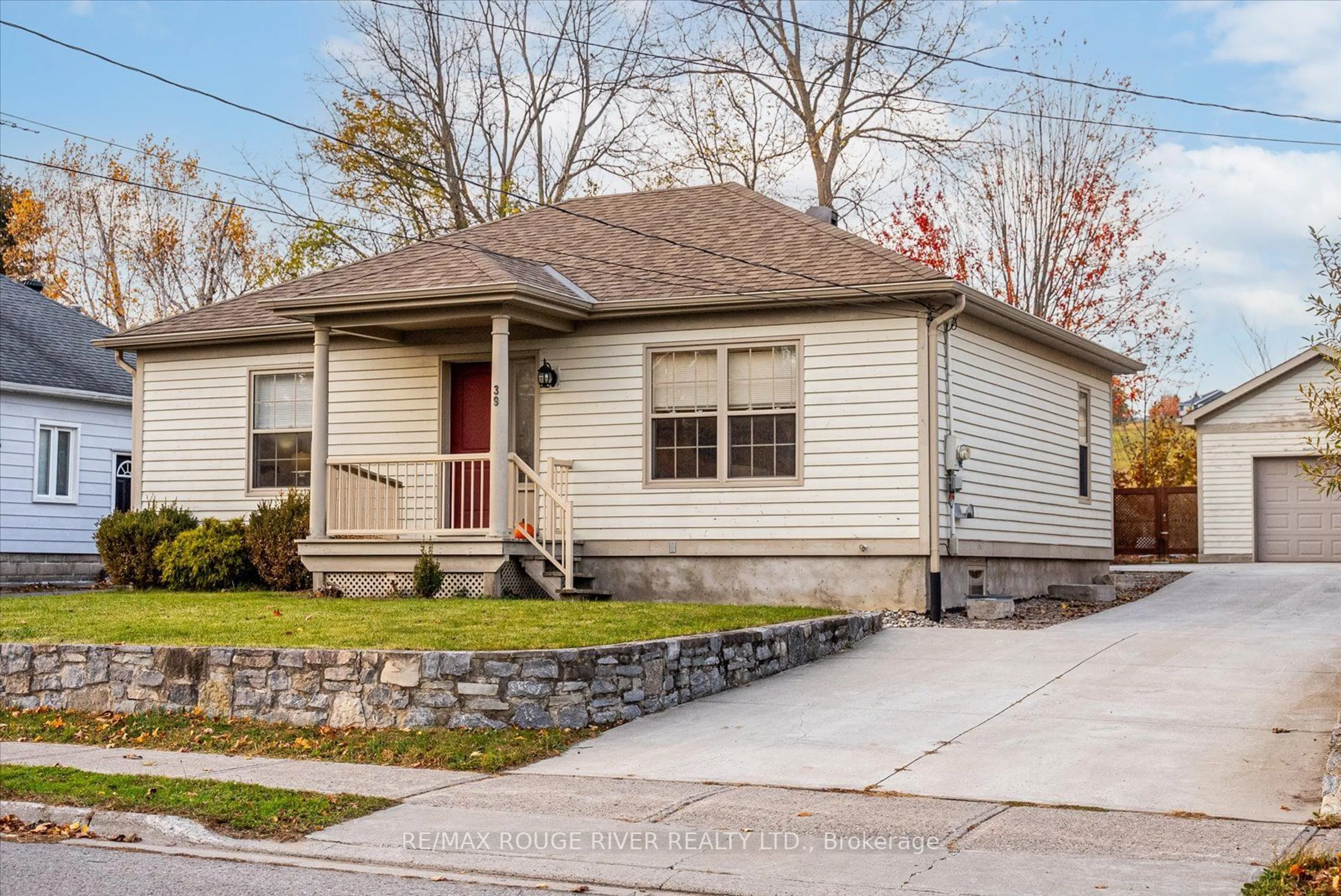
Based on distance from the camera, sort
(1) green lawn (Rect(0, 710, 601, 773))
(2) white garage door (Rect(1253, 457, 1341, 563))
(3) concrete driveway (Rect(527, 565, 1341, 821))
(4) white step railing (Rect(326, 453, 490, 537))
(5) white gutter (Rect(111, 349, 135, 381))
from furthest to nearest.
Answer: (2) white garage door (Rect(1253, 457, 1341, 563))
(5) white gutter (Rect(111, 349, 135, 381))
(4) white step railing (Rect(326, 453, 490, 537))
(1) green lawn (Rect(0, 710, 601, 773))
(3) concrete driveway (Rect(527, 565, 1341, 821))

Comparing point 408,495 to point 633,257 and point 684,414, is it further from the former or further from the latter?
point 633,257

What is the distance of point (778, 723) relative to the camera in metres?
10.2

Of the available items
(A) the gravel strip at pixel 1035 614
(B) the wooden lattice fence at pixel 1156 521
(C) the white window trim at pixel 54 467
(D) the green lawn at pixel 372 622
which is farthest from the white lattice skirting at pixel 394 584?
(B) the wooden lattice fence at pixel 1156 521

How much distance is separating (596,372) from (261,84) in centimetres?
525

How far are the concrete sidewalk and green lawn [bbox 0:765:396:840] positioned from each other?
18 cm

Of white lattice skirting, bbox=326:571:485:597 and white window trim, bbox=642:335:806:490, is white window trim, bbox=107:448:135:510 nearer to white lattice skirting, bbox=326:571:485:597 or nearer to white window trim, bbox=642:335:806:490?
white lattice skirting, bbox=326:571:485:597

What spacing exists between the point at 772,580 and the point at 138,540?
836 centimetres

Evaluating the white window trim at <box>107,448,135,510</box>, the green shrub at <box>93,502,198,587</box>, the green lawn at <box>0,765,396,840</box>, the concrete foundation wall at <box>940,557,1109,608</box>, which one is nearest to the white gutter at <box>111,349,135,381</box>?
the green shrub at <box>93,502,198,587</box>

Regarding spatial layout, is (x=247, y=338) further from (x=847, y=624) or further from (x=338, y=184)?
(x=338, y=184)

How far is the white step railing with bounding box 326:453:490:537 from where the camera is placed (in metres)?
16.1

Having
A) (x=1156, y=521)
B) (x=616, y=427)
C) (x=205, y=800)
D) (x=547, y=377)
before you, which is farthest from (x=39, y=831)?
(x=1156, y=521)

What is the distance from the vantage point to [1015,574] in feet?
59.2

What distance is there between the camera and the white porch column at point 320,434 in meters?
16.5

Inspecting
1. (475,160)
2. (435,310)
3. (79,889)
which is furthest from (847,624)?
(475,160)
